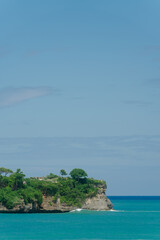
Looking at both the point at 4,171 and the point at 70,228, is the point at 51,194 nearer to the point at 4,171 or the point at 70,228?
the point at 4,171

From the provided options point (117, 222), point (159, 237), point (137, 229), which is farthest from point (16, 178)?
point (159, 237)

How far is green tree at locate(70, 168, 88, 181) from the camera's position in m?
69.4

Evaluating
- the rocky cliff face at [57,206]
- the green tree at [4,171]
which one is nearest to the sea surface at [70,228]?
the rocky cliff face at [57,206]

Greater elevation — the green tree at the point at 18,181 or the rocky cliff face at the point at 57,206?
the green tree at the point at 18,181

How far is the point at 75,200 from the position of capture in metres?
67.3

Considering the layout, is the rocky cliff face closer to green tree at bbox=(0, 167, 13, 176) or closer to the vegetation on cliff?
the vegetation on cliff

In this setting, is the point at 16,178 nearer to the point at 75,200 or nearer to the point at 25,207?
the point at 25,207

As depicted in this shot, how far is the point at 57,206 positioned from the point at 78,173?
571 centimetres

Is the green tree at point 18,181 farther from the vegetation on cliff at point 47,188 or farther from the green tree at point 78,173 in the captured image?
the green tree at point 78,173

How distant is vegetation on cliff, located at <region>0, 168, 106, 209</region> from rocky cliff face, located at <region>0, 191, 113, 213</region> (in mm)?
537

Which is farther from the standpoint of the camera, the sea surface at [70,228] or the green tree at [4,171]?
the green tree at [4,171]

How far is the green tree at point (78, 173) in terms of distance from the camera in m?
69.4

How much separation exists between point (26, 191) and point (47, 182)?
5052 mm

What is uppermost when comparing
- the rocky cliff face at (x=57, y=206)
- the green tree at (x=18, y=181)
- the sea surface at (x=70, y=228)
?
the green tree at (x=18, y=181)
